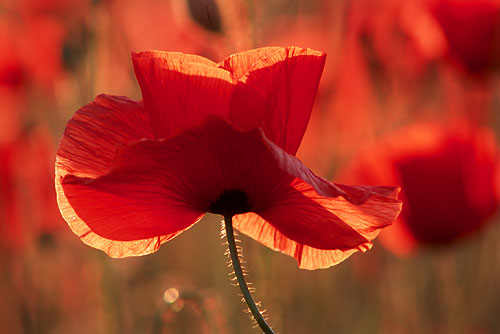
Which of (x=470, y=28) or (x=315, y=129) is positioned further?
(x=315, y=129)

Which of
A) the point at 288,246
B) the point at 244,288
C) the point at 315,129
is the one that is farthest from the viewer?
the point at 315,129

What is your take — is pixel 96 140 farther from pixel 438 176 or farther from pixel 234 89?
pixel 438 176

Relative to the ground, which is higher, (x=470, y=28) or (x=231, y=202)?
(x=470, y=28)

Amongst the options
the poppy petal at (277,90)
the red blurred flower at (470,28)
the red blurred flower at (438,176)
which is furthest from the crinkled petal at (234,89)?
the red blurred flower at (470,28)

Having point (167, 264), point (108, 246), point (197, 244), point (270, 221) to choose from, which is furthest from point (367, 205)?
point (197, 244)

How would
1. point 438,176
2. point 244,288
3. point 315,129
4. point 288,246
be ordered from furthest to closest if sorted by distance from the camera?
1. point 315,129
2. point 438,176
3. point 288,246
4. point 244,288

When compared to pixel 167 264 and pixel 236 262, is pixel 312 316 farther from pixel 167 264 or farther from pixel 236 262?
pixel 236 262

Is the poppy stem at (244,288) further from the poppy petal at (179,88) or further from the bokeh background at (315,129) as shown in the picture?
the bokeh background at (315,129)

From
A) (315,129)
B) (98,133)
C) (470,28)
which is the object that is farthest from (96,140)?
(315,129)
